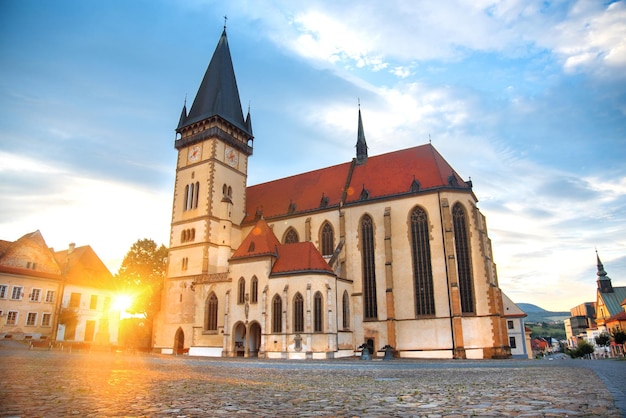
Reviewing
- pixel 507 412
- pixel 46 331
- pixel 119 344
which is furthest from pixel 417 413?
pixel 119 344

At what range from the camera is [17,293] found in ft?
131

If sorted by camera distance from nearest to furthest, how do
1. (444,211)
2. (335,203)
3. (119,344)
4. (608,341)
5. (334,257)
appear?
(444,211), (334,257), (335,203), (119,344), (608,341)

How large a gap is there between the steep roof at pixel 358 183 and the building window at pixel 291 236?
190cm

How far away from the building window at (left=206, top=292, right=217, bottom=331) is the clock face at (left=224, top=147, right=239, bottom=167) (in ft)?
46.6

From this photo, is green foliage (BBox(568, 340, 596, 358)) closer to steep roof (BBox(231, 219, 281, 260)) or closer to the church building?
the church building

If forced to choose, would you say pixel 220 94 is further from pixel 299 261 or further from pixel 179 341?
pixel 179 341

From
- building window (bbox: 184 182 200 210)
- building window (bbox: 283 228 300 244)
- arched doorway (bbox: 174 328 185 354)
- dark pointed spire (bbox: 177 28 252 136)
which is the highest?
dark pointed spire (bbox: 177 28 252 136)

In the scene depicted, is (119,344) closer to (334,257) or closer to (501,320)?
(334,257)

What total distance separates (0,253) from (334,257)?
3173 centimetres

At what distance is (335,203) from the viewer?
128 feet

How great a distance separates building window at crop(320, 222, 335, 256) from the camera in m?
38.1

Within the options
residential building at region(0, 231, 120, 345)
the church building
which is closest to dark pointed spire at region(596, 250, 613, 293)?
the church building

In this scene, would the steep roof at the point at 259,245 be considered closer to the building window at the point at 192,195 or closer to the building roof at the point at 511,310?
the building window at the point at 192,195

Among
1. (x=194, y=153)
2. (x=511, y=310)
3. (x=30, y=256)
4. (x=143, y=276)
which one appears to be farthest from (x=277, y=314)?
(x=511, y=310)
